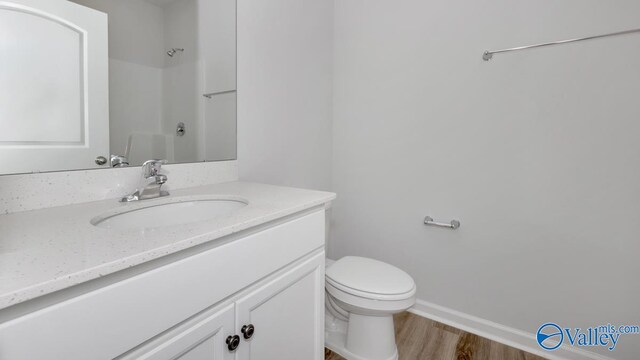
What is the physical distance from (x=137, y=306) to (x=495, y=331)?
1.71m

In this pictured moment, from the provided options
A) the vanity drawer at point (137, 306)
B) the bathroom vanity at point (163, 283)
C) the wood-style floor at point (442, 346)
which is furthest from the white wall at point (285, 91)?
the wood-style floor at point (442, 346)

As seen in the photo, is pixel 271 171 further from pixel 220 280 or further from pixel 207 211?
pixel 220 280

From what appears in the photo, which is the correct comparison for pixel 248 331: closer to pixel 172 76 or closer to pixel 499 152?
pixel 172 76

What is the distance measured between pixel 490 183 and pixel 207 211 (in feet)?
4.51

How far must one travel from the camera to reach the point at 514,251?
1.49 m

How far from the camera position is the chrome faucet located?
951 mm

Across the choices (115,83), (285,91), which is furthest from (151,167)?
(285,91)

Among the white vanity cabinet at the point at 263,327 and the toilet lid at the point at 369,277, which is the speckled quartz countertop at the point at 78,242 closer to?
the white vanity cabinet at the point at 263,327

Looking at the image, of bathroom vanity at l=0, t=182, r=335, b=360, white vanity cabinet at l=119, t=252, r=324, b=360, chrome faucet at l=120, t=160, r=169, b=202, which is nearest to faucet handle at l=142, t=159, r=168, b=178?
chrome faucet at l=120, t=160, r=169, b=202

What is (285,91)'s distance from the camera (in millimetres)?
1614

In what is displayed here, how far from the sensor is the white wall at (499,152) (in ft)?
4.17

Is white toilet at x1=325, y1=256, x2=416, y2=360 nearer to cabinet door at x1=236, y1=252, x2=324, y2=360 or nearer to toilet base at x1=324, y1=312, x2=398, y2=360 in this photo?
toilet base at x1=324, y1=312, x2=398, y2=360

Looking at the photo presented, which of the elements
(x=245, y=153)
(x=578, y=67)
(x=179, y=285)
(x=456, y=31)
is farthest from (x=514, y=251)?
(x=179, y=285)

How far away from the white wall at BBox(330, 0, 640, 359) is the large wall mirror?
36.9 inches
